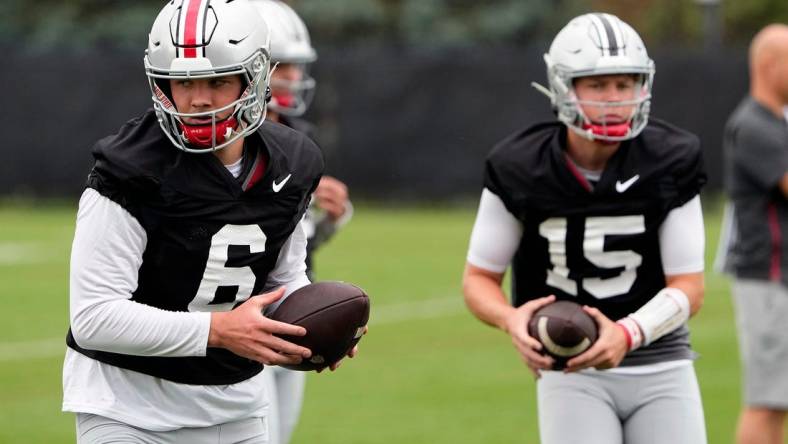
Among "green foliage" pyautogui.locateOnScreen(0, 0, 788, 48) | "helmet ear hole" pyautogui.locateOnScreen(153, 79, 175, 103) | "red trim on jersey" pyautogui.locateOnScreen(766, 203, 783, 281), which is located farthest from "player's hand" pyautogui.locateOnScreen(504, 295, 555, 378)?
"green foliage" pyautogui.locateOnScreen(0, 0, 788, 48)

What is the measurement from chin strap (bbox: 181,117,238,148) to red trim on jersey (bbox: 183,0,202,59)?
0.18m

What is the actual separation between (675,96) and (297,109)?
13724mm

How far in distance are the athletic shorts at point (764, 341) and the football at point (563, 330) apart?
2.27m

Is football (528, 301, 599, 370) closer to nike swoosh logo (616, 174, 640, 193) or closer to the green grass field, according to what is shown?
nike swoosh logo (616, 174, 640, 193)

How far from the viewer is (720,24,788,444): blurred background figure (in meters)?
6.22

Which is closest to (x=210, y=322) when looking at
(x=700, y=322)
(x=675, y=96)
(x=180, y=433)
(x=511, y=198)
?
(x=180, y=433)

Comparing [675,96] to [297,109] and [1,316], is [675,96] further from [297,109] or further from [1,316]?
[297,109]

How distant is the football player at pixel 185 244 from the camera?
3580mm

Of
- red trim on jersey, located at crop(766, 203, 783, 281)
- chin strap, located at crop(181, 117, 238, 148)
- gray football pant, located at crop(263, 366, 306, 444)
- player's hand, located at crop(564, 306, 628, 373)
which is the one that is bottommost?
gray football pant, located at crop(263, 366, 306, 444)

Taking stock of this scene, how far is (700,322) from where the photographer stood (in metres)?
10.8

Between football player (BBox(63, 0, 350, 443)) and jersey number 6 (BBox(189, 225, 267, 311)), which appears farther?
jersey number 6 (BBox(189, 225, 267, 311))

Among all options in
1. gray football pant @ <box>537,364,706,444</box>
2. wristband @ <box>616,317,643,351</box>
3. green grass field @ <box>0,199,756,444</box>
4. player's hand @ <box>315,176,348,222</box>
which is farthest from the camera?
green grass field @ <box>0,199,756,444</box>

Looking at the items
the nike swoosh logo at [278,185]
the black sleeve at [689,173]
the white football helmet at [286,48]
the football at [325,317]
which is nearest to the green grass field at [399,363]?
the white football helmet at [286,48]

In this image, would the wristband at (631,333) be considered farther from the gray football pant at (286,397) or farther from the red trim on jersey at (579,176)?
the gray football pant at (286,397)
